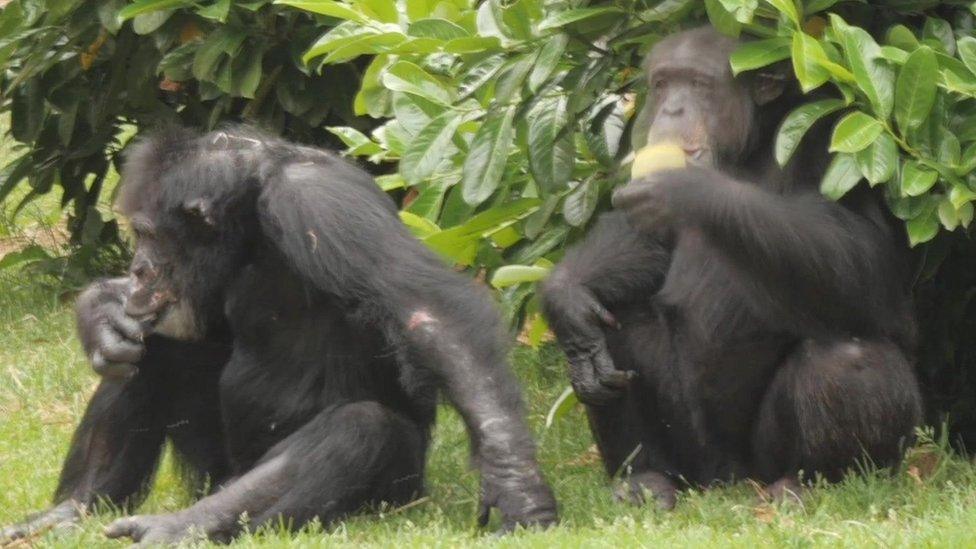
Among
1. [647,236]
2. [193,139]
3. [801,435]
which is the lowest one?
[801,435]

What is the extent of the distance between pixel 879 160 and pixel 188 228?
2.29 m

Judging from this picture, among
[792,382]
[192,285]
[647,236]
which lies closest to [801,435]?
[792,382]

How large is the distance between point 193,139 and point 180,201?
309mm

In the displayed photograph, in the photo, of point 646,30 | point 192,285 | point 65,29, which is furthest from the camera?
point 65,29

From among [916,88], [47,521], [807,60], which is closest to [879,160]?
[916,88]

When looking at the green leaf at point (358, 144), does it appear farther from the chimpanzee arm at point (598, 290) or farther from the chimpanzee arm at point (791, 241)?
the chimpanzee arm at point (791, 241)

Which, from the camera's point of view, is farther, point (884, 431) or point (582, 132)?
point (582, 132)

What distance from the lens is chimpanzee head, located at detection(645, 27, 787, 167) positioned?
19.1 feet

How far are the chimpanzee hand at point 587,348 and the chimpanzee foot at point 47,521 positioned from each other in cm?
174

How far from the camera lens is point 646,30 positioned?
615 centimetres

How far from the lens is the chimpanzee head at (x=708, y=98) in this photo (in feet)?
19.1

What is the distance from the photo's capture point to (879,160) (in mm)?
5188

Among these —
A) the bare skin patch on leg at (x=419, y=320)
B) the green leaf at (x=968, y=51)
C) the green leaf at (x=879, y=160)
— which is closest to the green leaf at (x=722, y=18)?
the green leaf at (x=879, y=160)

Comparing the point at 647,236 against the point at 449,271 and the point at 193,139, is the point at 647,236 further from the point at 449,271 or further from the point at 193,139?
the point at 193,139
